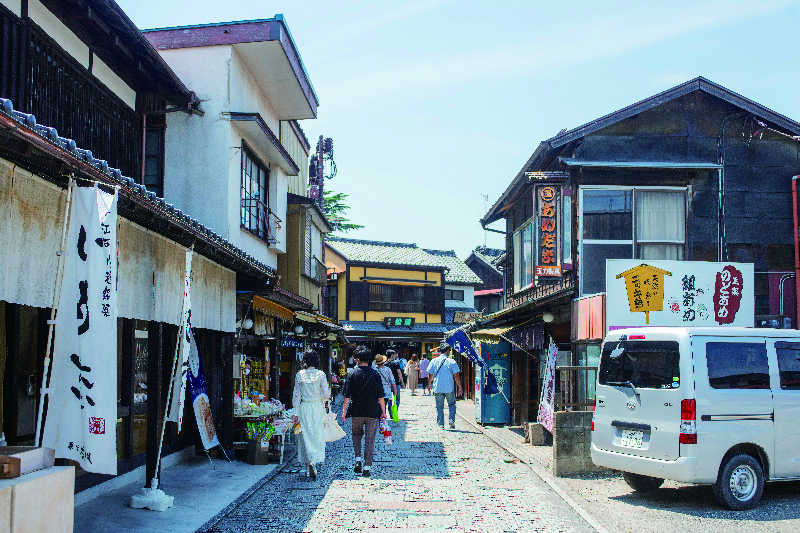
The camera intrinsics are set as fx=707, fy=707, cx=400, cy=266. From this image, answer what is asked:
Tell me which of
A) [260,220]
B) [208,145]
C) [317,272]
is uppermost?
[208,145]

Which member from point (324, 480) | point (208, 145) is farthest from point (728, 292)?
point (208, 145)

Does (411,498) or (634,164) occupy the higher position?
(634,164)

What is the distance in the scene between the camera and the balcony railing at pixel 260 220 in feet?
50.9

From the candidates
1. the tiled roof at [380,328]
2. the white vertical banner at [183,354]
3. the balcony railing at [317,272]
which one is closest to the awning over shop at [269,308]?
the balcony railing at [317,272]

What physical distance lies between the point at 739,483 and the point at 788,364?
5.69ft

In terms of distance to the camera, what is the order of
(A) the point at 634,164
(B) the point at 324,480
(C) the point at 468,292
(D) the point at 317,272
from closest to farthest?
(B) the point at 324,480, (A) the point at 634,164, (D) the point at 317,272, (C) the point at 468,292

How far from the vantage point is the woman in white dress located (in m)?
10.8

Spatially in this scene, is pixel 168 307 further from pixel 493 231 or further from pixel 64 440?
pixel 493 231

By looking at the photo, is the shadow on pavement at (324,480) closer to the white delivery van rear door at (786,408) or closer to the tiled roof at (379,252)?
the white delivery van rear door at (786,408)

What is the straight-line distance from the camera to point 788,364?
9.23 m

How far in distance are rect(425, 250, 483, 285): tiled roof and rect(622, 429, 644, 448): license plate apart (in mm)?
39665

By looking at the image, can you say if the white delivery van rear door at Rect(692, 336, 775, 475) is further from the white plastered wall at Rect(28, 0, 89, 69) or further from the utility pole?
the utility pole

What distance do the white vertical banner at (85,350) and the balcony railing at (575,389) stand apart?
8.21 metres

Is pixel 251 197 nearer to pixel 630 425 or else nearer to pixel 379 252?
pixel 630 425
